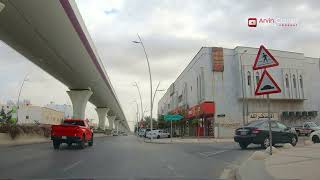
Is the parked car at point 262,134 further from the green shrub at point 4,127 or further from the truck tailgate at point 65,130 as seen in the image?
the green shrub at point 4,127

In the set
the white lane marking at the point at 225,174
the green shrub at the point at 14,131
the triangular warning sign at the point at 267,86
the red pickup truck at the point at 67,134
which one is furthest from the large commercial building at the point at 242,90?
the white lane marking at the point at 225,174

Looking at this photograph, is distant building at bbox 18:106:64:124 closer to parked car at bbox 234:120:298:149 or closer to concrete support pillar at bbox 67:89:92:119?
concrete support pillar at bbox 67:89:92:119

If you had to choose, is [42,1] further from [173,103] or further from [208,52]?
[173,103]

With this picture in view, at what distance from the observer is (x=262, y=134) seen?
2130 cm

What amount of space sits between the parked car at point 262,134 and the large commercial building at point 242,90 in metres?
33.6

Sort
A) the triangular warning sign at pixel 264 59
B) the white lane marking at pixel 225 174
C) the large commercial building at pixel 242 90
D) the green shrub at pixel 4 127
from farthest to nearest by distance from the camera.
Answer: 1. the large commercial building at pixel 242 90
2. the green shrub at pixel 4 127
3. the triangular warning sign at pixel 264 59
4. the white lane marking at pixel 225 174

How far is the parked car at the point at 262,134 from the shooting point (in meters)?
21.3

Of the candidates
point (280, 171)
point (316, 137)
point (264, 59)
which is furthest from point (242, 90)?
point (280, 171)

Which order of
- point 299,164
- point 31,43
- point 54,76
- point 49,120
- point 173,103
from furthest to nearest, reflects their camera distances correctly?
point 49,120 < point 173,103 < point 54,76 < point 31,43 < point 299,164

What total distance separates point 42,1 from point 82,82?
120 ft

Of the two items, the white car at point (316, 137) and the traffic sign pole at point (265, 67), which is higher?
the traffic sign pole at point (265, 67)

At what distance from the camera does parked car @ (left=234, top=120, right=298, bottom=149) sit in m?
21.3

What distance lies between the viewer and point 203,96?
60750 millimetres

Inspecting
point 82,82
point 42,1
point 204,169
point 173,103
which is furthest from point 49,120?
point 204,169
